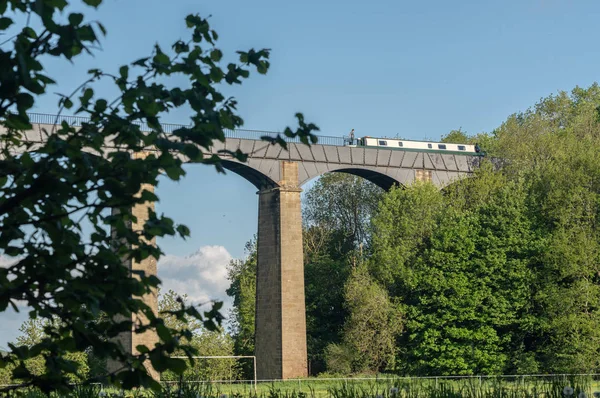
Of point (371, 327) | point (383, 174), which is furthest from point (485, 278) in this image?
point (383, 174)

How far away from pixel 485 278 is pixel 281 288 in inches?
481

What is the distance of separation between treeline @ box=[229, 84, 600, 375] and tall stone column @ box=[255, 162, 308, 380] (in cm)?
477

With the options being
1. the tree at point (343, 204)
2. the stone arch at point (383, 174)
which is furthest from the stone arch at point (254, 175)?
the tree at point (343, 204)

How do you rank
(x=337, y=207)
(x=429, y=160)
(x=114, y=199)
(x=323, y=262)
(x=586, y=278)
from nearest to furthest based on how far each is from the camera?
(x=114, y=199)
(x=586, y=278)
(x=429, y=160)
(x=323, y=262)
(x=337, y=207)

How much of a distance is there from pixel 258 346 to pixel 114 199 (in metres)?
44.0

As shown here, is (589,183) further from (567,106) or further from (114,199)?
(114,199)

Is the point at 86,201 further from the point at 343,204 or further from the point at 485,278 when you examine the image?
the point at 343,204

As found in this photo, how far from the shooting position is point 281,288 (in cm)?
4862

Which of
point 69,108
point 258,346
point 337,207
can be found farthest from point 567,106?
point 69,108

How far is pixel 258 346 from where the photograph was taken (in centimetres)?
4938

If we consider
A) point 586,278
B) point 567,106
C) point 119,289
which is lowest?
point 119,289

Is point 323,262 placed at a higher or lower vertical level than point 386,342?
higher

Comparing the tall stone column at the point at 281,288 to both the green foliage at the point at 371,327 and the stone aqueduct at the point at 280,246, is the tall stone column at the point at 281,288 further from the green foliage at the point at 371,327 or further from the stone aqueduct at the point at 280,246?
the green foliage at the point at 371,327

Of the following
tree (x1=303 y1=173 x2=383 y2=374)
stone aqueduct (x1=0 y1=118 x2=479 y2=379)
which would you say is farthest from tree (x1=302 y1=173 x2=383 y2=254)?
stone aqueduct (x1=0 y1=118 x2=479 y2=379)
